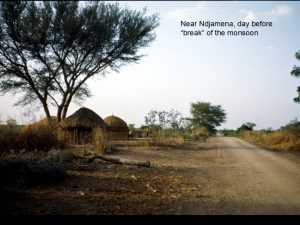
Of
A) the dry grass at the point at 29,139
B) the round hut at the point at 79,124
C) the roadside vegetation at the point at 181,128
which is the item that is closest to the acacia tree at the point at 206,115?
the roadside vegetation at the point at 181,128

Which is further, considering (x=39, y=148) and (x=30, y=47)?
(x=30, y=47)

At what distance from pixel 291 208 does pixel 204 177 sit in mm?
4112

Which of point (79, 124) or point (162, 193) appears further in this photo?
point (79, 124)

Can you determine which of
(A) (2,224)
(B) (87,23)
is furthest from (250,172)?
(B) (87,23)

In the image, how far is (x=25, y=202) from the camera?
6.62m

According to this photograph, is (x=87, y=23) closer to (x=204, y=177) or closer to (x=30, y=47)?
(x=30, y=47)

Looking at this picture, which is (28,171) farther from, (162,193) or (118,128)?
(118,128)

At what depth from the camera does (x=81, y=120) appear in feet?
83.1

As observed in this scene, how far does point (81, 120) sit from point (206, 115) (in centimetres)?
5565

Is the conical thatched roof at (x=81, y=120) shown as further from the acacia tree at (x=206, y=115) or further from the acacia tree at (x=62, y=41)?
the acacia tree at (x=206, y=115)

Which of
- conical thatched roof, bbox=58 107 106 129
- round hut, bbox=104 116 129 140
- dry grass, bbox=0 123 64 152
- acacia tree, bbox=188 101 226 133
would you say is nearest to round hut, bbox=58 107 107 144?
conical thatched roof, bbox=58 107 106 129

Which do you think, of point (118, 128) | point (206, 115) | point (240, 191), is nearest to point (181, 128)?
point (118, 128)

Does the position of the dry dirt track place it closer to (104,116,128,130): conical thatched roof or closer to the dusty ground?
the dusty ground

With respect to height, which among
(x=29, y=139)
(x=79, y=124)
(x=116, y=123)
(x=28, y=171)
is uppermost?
(x=116, y=123)
